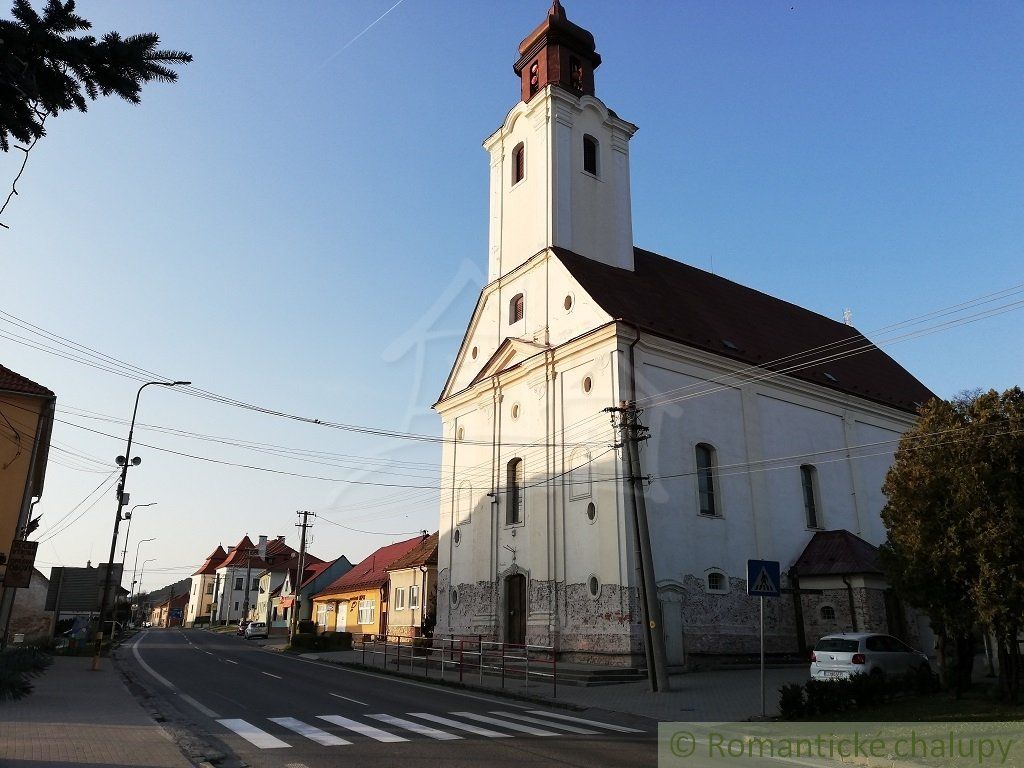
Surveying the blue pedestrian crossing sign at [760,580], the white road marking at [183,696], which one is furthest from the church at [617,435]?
the white road marking at [183,696]

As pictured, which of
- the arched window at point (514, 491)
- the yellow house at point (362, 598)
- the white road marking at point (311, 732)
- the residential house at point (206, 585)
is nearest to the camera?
the white road marking at point (311, 732)

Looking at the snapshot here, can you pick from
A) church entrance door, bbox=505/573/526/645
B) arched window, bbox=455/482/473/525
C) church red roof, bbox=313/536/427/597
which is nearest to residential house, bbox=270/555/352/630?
church red roof, bbox=313/536/427/597

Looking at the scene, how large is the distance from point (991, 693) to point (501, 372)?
62.2 ft

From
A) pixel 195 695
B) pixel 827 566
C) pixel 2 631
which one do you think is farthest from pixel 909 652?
pixel 2 631

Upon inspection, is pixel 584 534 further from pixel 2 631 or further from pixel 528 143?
pixel 2 631

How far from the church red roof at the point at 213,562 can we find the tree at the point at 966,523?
114542mm

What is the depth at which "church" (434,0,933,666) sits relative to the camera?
75.7ft

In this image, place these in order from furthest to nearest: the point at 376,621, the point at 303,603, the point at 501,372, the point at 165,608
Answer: the point at 165,608, the point at 303,603, the point at 376,621, the point at 501,372

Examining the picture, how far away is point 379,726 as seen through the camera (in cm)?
1137

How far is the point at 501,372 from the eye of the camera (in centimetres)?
2884

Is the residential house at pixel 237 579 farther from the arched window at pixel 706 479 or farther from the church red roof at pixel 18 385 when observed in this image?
the arched window at pixel 706 479

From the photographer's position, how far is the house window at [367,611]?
47.1 m

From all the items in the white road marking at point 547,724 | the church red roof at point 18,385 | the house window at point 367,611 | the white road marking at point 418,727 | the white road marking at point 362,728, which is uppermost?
the church red roof at point 18,385

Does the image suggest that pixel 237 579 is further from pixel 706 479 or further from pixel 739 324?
pixel 706 479
